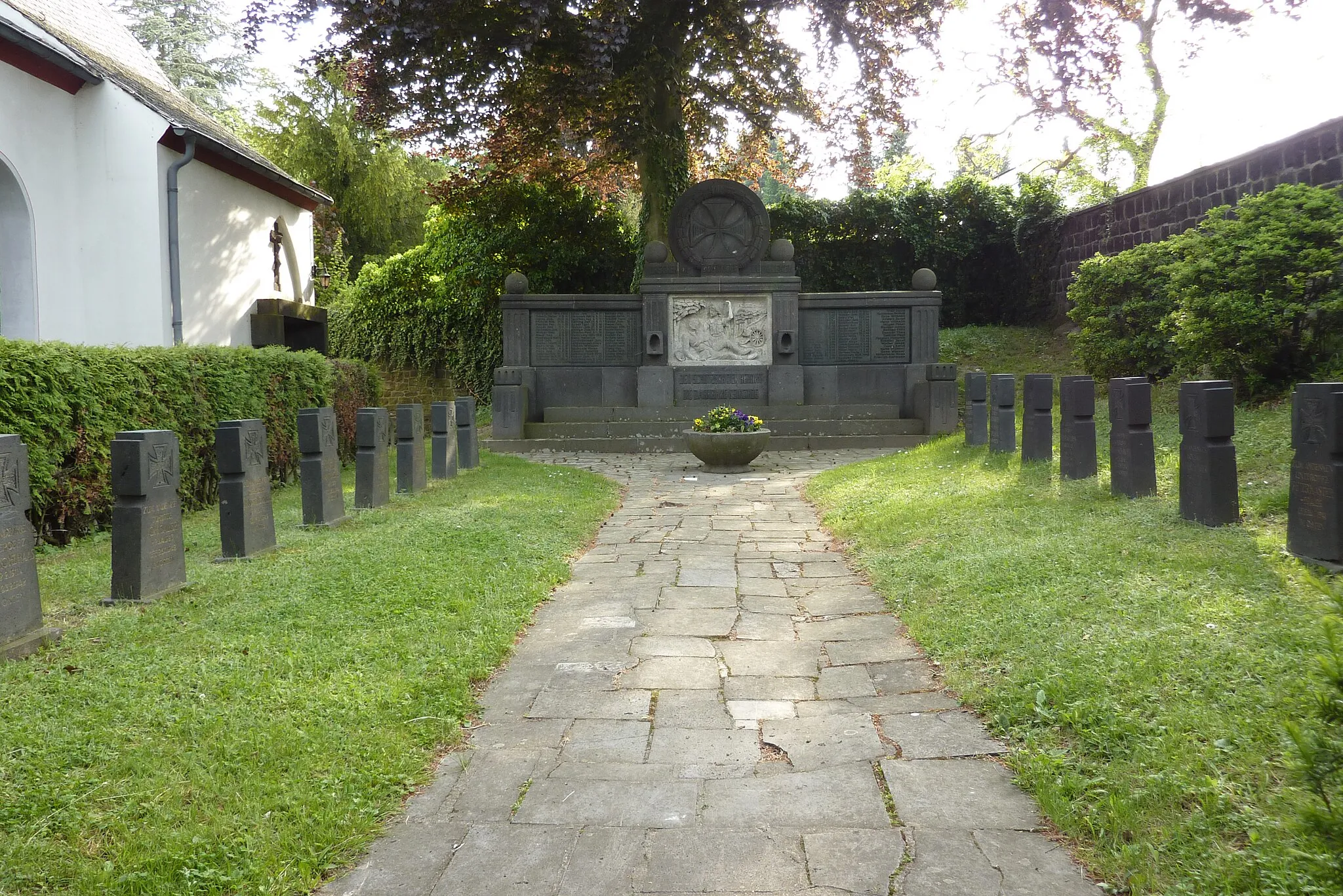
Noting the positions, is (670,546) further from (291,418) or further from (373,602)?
(291,418)

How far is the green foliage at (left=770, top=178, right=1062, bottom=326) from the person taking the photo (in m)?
20.5

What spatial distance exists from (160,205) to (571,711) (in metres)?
13.0

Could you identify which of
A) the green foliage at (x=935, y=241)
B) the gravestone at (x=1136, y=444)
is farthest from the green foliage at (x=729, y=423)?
the green foliage at (x=935, y=241)

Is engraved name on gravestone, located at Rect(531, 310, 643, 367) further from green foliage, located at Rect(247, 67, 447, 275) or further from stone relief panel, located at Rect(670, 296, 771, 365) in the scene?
green foliage, located at Rect(247, 67, 447, 275)

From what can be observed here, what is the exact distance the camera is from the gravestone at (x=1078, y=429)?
7.82m

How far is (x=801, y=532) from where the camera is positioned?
791cm

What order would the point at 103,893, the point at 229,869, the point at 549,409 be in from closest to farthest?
the point at 103,893 → the point at 229,869 → the point at 549,409

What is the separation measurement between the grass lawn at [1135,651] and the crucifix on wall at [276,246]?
1503 cm

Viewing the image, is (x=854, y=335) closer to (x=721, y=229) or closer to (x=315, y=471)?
(x=721, y=229)

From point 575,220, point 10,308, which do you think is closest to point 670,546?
point 10,308

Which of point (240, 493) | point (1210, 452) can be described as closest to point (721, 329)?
point (240, 493)

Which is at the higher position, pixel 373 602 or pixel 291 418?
pixel 291 418

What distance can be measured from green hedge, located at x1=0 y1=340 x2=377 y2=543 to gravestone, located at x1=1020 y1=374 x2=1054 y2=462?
7083 millimetres

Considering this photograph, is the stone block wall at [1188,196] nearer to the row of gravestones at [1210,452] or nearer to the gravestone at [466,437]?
the row of gravestones at [1210,452]
